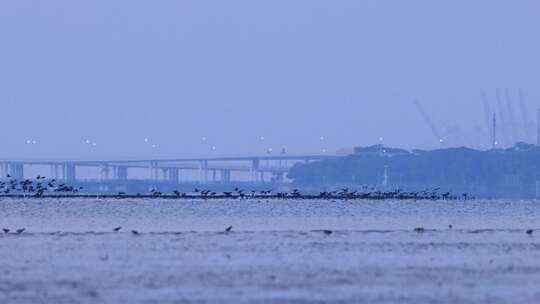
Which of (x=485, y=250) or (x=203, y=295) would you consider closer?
(x=203, y=295)

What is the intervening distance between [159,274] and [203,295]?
3729 millimetres

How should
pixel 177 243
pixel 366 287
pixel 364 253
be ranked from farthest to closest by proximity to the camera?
1. pixel 177 243
2. pixel 364 253
3. pixel 366 287

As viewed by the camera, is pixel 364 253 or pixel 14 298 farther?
pixel 364 253

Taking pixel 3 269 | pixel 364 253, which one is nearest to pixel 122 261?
pixel 3 269

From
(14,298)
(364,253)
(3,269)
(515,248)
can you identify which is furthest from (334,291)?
(515,248)

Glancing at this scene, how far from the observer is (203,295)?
1005 inches

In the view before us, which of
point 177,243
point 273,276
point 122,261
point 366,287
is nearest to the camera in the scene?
point 366,287

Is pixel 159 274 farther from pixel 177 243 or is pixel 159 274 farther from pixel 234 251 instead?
pixel 177 243

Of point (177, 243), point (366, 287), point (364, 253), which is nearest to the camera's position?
point (366, 287)

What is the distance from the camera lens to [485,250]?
120 ft

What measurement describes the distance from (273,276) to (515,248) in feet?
33.9

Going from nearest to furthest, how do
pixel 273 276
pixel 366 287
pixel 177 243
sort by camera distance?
pixel 366 287 < pixel 273 276 < pixel 177 243

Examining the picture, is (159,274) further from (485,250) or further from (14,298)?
(485,250)

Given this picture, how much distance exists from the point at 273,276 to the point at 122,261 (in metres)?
4.54
